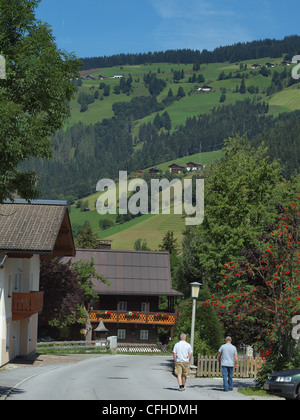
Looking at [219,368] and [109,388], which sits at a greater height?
[109,388]

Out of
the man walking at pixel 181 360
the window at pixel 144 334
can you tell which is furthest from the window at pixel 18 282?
the window at pixel 144 334

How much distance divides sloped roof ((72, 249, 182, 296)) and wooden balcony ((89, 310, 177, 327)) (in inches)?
Answer: 75.9

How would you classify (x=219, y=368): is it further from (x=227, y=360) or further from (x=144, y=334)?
(x=144, y=334)

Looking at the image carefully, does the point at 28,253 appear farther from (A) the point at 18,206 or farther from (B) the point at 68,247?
(B) the point at 68,247

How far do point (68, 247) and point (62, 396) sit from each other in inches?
790

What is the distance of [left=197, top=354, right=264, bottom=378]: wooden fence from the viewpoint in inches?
1128

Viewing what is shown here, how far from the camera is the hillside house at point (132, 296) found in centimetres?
6450

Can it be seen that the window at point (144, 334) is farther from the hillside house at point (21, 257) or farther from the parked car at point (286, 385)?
the parked car at point (286, 385)

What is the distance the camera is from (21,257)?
3188 centimetres

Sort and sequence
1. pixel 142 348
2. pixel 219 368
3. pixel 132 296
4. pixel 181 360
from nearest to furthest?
pixel 181 360 < pixel 219 368 < pixel 142 348 < pixel 132 296

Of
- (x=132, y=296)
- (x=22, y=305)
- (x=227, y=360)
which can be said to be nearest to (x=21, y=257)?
(x=22, y=305)

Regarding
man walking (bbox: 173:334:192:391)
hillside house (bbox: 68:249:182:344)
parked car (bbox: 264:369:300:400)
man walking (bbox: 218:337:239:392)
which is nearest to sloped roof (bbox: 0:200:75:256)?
man walking (bbox: 173:334:192:391)

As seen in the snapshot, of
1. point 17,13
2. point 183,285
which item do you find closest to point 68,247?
point 17,13

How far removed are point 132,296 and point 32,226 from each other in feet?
117
